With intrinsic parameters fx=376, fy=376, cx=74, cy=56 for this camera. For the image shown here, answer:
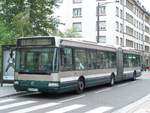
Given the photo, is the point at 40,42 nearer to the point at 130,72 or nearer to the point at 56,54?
the point at 56,54

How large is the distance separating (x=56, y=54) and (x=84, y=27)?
176 feet

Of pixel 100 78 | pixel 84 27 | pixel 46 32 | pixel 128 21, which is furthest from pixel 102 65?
pixel 128 21

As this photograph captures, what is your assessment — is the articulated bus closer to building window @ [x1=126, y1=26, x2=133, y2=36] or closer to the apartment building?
the apartment building

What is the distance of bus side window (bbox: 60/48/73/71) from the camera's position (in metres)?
16.5

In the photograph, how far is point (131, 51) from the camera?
3152cm

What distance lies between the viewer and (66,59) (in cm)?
1697

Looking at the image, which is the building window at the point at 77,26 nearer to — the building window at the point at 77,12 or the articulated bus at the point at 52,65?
the building window at the point at 77,12

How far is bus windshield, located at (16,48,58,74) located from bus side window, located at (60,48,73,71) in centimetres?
48

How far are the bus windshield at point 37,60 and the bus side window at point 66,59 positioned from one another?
0.48 meters

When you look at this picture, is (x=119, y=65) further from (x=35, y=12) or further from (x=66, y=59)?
(x=66, y=59)

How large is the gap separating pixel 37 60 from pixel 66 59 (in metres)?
1.37

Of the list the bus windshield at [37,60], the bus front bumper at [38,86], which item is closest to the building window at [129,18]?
the bus windshield at [37,60]

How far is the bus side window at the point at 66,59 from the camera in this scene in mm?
16519

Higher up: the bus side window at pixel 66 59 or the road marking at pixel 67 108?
the bus side window at pixel 66 59
